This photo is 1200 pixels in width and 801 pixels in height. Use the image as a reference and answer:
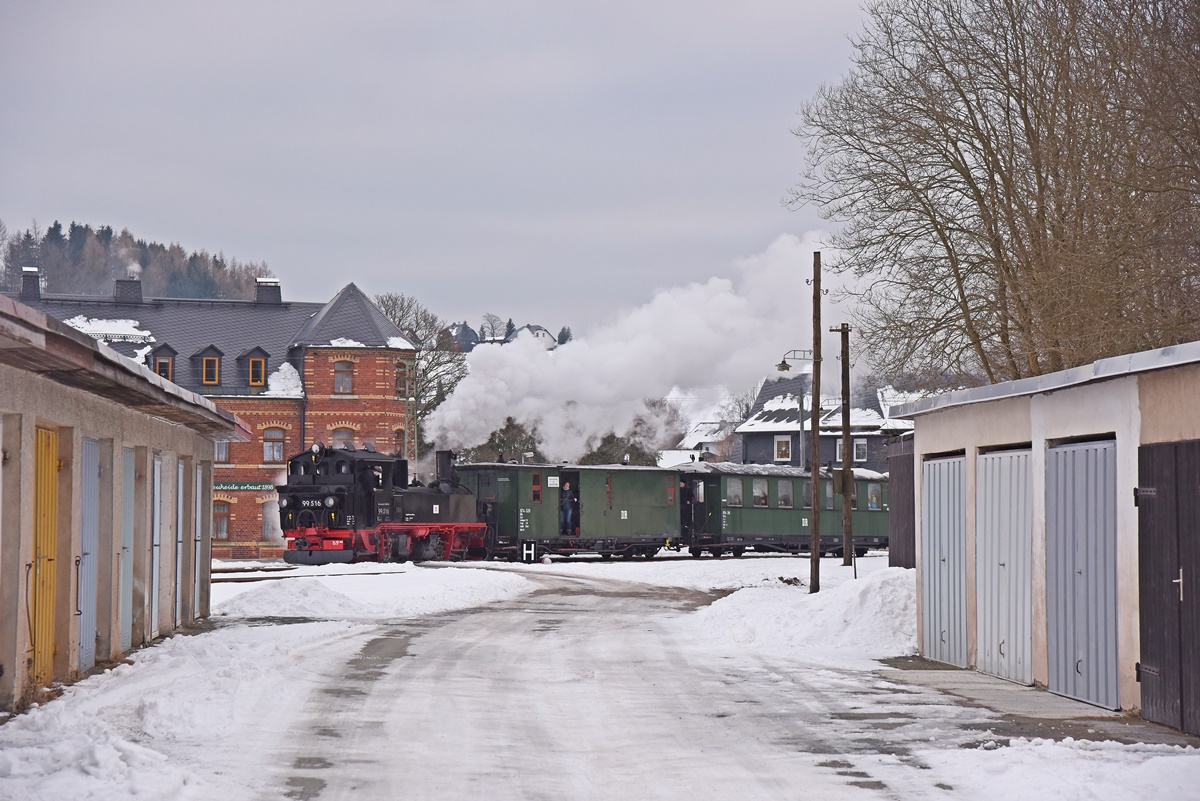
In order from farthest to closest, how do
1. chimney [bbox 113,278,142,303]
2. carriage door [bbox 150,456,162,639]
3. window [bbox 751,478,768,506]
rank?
chimney [bbox 113,278,142,303] < window [bbox 751,478,768,506] < carriage door [bbox 150,456,162,639]

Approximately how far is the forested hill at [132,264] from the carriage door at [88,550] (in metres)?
114

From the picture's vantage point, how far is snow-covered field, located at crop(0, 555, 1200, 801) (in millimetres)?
7766

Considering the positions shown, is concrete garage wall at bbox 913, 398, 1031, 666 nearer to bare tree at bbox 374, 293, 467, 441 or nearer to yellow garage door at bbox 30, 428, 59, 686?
yellow garage door at bbox 30, 428, 59, 686

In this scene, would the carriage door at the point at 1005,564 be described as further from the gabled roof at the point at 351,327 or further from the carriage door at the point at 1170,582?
the gabled roof at the point at 351,327

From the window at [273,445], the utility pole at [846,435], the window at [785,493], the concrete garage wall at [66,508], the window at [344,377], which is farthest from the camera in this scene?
the window at [344,377]

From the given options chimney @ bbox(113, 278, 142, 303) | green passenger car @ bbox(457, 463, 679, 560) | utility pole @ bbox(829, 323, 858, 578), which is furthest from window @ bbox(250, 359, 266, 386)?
utility pole @ bbox(829, 323, 858, 578)

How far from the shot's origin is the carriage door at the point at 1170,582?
10086 mm

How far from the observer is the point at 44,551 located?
12.0 m

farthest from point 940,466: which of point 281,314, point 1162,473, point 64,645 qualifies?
point 281,314

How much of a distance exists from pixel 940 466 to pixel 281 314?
46.9m

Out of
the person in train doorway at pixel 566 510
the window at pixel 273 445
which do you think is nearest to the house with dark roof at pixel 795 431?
the window at pixel 273 445

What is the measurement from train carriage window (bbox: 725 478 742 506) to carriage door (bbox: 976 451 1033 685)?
30.9 metres

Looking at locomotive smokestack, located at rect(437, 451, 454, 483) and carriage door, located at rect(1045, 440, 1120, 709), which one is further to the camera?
locomotive smokestack, located at rect(437, 451, 454, 483)

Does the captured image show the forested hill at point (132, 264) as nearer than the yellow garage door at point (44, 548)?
No
